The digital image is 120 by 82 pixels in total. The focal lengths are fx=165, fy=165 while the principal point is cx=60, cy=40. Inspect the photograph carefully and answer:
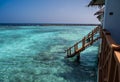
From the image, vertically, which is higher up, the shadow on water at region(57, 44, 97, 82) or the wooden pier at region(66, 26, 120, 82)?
the wooden pier at region(66, 26, 120, 82)

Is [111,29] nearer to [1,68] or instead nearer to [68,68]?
[68,68]

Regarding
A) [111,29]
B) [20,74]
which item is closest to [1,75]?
[20,74]

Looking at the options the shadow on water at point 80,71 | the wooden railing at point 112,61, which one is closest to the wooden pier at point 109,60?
the wooden railing at point 112,61

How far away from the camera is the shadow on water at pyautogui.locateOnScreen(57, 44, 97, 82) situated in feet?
37.6

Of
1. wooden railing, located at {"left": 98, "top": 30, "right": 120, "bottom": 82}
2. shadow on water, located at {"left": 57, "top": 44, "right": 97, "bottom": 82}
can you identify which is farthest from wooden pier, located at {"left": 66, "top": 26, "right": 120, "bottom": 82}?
shadow on water, located at {"left": 57, "top": 44, "right": 97, "bottom": 82}

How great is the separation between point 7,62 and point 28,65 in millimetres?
2637

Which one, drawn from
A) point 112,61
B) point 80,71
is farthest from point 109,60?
point 80,71

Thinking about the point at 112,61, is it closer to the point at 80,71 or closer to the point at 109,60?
the point at 109,60

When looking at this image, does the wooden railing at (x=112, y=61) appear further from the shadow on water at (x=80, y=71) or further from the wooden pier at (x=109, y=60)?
the shadow on water at (x=80, y=71)

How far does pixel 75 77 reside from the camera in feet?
38.5

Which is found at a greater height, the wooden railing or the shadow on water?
the wooden railing

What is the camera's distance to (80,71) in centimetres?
1312

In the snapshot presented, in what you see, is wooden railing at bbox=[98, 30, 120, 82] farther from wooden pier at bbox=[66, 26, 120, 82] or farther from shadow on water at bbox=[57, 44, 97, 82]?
shadow on water at bbox=[57, 44, 97, 82]

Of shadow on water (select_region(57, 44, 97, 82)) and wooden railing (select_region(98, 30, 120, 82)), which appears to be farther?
shadow on water (select_region(57, 44, 97, 82))
